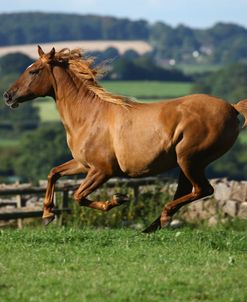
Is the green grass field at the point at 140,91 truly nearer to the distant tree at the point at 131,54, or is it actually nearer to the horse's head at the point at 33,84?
the distant tree at the point at 131,54

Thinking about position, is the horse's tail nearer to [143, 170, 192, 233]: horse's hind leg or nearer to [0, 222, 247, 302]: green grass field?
[143, 170, 192, 233]: horse's hind leg

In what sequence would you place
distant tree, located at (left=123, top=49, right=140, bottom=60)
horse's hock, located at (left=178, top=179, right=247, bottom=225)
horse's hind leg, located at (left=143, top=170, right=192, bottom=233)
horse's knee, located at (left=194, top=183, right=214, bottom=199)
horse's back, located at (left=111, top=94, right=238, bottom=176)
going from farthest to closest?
distant tree, located at (left=123, top=49, right=140, bottom=60), horse's hock, located at (left=178, top=179, right=247, bottom=225), horse's hind leg, located at (left=143, top=170, right=192, bottom=233), horse's knee, located at (left=194, top=183, right=214, bottom=199), horse's back, located at (left=111, top=94, right=238, bottom=176)

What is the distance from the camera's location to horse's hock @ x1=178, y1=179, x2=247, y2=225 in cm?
2152

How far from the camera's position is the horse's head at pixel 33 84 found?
49.8 feet

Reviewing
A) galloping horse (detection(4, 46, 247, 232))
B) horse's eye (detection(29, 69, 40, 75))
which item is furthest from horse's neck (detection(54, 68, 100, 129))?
horse's eye (detection(29, 69, 40, 75))

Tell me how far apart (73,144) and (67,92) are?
0.88m

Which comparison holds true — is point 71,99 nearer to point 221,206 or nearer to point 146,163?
point 146,163

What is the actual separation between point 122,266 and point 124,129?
2.88m

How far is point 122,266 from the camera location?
38.4 feet

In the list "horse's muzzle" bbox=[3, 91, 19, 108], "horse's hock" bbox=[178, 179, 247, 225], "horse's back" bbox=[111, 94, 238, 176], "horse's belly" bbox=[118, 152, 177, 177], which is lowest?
"horse's hock" bbox=[178, 179, 247, 225]

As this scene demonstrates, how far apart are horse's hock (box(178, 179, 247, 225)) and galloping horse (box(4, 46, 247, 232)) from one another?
679cm

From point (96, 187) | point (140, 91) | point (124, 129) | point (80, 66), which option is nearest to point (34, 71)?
point (80, 66)

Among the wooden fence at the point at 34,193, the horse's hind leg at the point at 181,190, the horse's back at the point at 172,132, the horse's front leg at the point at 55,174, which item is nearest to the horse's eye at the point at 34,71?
the horse's front leg at the point at 55,174

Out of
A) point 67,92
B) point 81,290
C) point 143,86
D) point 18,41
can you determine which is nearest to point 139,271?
point 81,290
